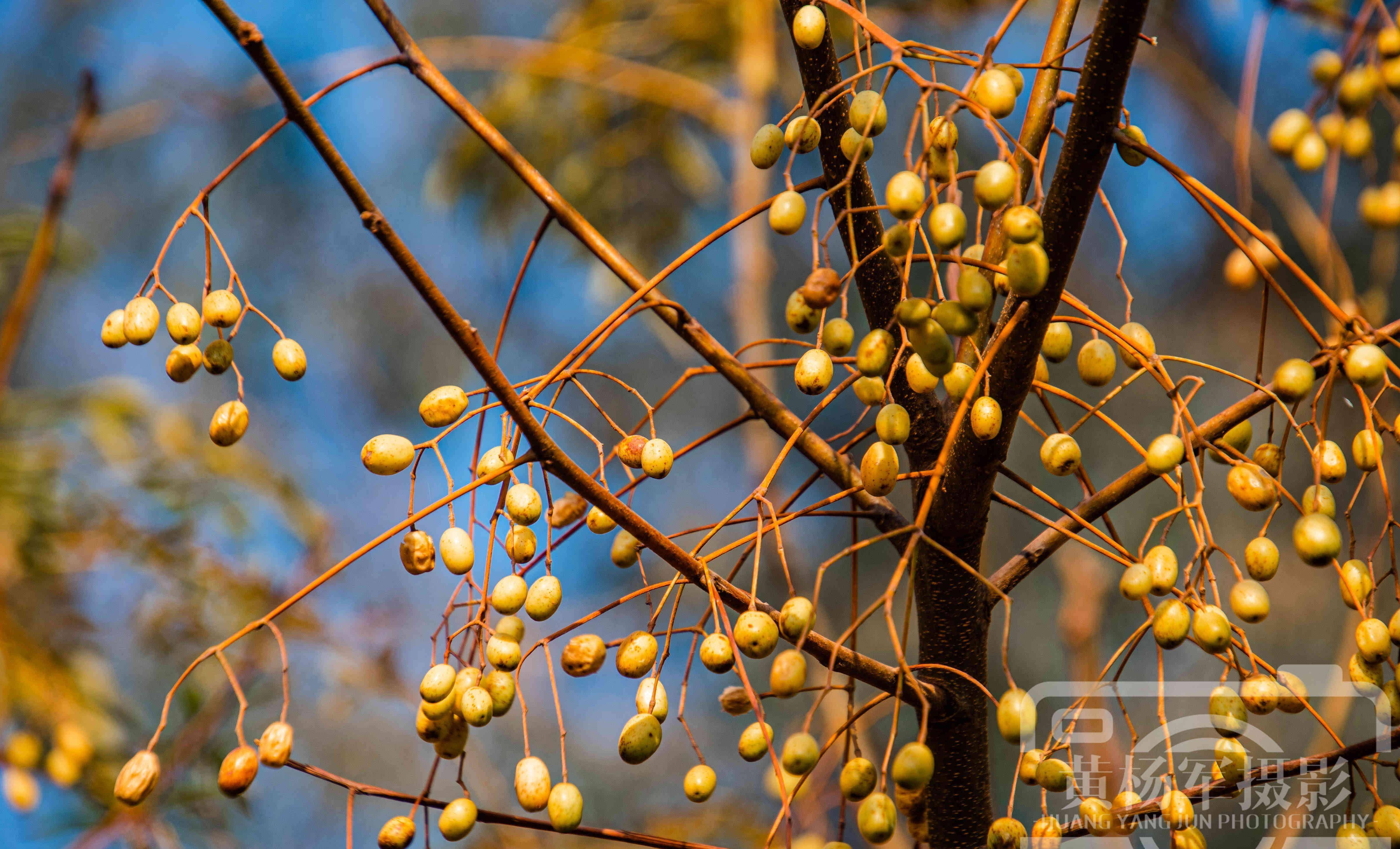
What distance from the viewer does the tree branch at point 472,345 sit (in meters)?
0.25

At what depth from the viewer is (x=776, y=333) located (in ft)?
7.59

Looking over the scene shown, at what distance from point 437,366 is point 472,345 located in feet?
11.3

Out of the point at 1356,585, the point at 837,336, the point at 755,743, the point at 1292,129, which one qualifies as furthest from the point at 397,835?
the point at 1292,129

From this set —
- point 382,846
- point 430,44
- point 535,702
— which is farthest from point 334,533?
point 535,702

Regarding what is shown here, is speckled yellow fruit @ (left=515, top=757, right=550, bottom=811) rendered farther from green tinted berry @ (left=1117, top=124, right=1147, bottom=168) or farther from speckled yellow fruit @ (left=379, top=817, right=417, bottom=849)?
green tinted berry @ (left=1117, top=124, right=1147, bottom=168)

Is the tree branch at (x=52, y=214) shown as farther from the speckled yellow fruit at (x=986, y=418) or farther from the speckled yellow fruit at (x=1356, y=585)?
the speckled yellow fruit at (x=1356, y=585)

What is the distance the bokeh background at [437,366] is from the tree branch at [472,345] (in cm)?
38

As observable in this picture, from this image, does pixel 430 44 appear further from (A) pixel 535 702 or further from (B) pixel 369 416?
(B) pixel 369 416

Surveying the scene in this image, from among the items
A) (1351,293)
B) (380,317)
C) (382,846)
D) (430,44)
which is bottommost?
(382,846)

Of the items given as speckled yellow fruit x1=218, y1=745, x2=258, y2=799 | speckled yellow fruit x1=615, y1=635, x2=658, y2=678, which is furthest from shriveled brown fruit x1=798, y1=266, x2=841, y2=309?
speckled yellow fruit x1=218, y1=745, x2=258, y2=799

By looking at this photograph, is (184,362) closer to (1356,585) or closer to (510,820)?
(510,820)

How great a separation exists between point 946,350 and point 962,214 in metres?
0.04

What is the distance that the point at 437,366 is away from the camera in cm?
357

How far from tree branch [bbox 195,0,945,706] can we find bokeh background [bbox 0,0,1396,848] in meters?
0.38
